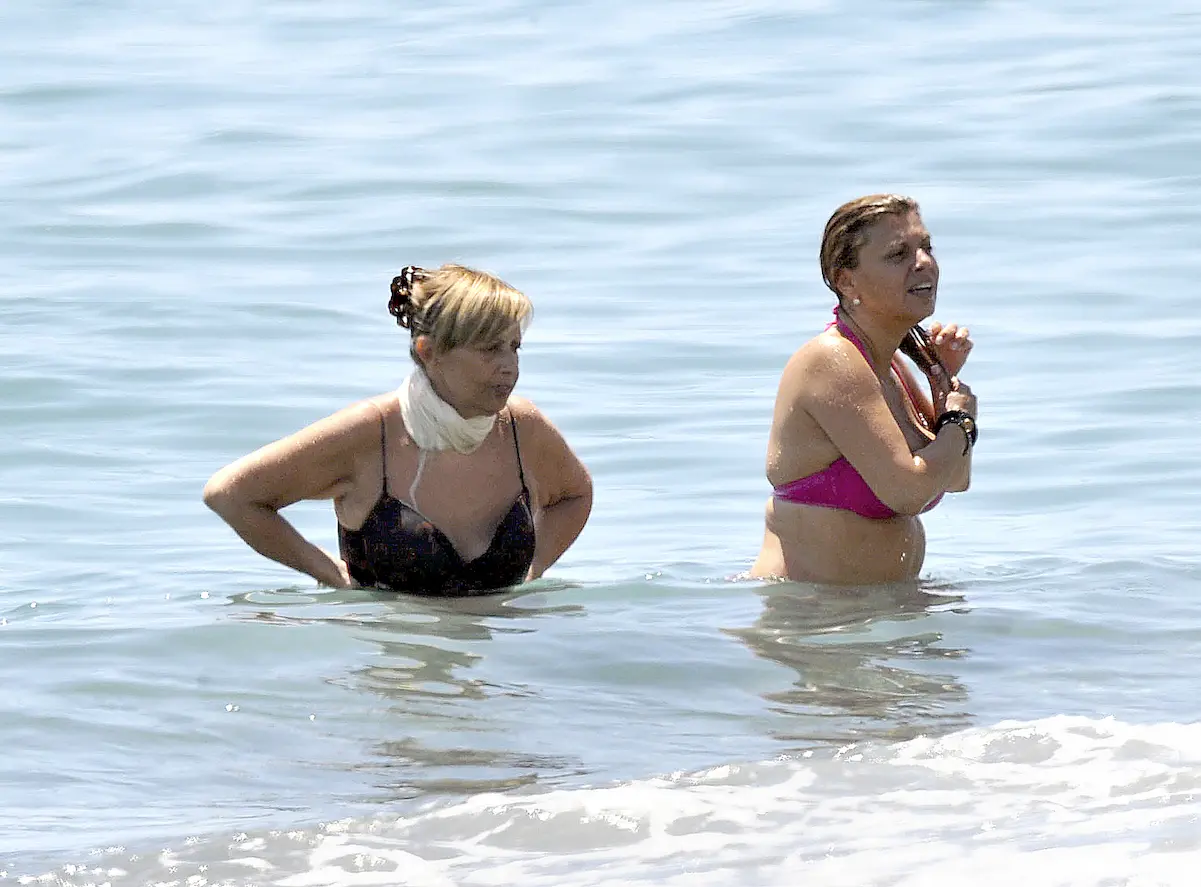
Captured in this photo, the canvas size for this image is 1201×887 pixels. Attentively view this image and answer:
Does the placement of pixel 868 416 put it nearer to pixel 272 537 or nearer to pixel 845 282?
pixel 845 282

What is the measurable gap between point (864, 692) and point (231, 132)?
14114mm

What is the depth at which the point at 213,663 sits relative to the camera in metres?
6.41

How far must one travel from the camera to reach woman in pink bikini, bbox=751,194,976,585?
20.9 feet

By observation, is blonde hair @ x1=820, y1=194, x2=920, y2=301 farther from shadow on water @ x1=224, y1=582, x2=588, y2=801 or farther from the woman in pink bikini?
shadow on water @ x1=224, y1=582, x2=588, y2=801

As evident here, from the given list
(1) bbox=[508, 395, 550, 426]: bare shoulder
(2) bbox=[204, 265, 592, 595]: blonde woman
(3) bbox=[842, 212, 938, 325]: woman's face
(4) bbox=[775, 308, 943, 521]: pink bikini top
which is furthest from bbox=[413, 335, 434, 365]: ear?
(3) bbox=[842, 212, 938, 325]: woman's face

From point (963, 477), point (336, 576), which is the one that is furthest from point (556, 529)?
point (963, 477)

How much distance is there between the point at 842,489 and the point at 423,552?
1.29 metres

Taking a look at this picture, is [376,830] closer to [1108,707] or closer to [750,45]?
[1108,707]

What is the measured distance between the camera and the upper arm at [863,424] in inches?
249

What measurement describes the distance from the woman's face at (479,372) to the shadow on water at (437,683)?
2.23ft

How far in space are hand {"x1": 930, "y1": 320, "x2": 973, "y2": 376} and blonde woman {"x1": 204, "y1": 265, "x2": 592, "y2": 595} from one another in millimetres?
1196

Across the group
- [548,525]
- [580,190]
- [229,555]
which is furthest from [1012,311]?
[548,525]

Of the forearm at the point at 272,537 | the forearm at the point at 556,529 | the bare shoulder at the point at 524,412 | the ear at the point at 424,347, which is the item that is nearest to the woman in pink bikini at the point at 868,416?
the forearm at the point at 556,529

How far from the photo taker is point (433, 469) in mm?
6562
